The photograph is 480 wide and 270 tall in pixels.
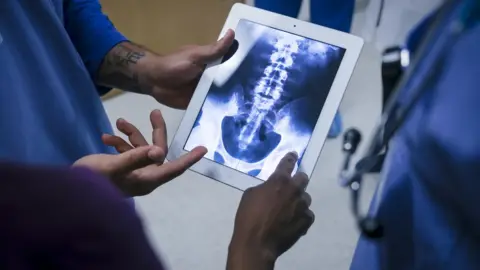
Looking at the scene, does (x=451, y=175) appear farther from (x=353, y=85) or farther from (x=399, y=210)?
(x=353, y=85)

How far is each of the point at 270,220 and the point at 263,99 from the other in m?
0.20

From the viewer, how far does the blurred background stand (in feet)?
4.68

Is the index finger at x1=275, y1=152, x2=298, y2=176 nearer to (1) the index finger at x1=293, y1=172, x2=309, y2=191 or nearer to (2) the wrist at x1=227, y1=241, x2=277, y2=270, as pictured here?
(1) the index finger at x1=293, y1=172, x2=309, y2=191

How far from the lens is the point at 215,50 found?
82 centimetres

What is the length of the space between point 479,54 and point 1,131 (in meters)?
0.51

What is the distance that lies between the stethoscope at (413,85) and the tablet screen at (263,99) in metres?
0.19

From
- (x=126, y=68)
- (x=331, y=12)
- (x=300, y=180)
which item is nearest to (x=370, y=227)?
(x=300, y=180)

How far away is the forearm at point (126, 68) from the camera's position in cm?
85

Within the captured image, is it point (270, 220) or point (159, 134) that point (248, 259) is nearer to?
point (270, 220)

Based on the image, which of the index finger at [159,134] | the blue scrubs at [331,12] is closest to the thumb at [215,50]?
the index finger at [159,134]

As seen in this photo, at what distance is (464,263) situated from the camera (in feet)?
1.73

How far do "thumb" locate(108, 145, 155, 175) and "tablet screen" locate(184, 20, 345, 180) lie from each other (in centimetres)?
14

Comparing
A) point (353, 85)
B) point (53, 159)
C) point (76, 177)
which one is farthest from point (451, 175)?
point (353, 85)

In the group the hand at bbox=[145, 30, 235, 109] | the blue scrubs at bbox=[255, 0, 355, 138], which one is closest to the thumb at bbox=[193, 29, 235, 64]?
the hand at bbox=[145, 30, 235, 109]
